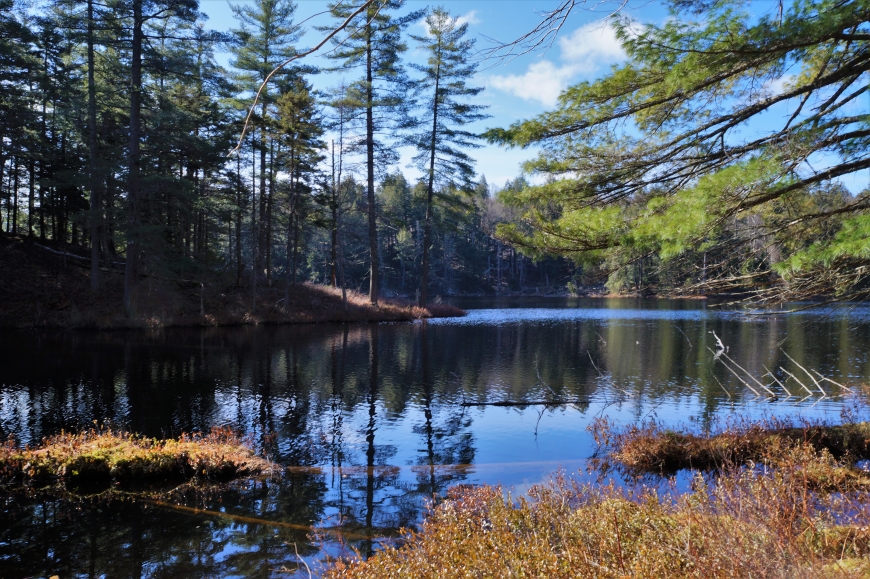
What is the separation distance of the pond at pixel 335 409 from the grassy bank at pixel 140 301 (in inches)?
66.7

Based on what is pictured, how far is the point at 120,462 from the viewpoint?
8055 millimetres

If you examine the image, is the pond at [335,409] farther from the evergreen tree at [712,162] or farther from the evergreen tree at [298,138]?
the evergreen tree at [298,138]

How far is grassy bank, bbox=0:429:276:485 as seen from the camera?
7.91 metres

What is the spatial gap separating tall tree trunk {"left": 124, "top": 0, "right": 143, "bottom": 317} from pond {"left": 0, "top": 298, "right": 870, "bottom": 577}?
2620mm

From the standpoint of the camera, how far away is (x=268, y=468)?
855 centimetres

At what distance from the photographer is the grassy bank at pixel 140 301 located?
23.5 m

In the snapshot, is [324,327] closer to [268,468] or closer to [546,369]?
[546,369]

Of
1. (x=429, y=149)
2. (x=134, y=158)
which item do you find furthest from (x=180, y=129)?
(x=429, y=149)

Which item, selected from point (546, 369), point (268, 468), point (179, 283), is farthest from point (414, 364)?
point (179, 283)

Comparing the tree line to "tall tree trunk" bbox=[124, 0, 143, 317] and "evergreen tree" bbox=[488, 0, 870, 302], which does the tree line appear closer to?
"tall tree trunk" bbox=[124, 0, 143, 317]

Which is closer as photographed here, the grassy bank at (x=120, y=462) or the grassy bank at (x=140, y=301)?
the grassy bank at (x=120, y=462)

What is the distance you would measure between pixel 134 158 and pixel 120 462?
1838 cm

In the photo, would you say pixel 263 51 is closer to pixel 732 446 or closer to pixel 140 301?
pixel 140 301

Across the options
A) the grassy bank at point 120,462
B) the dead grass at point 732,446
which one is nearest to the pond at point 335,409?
the grassy bank at point 120,462
